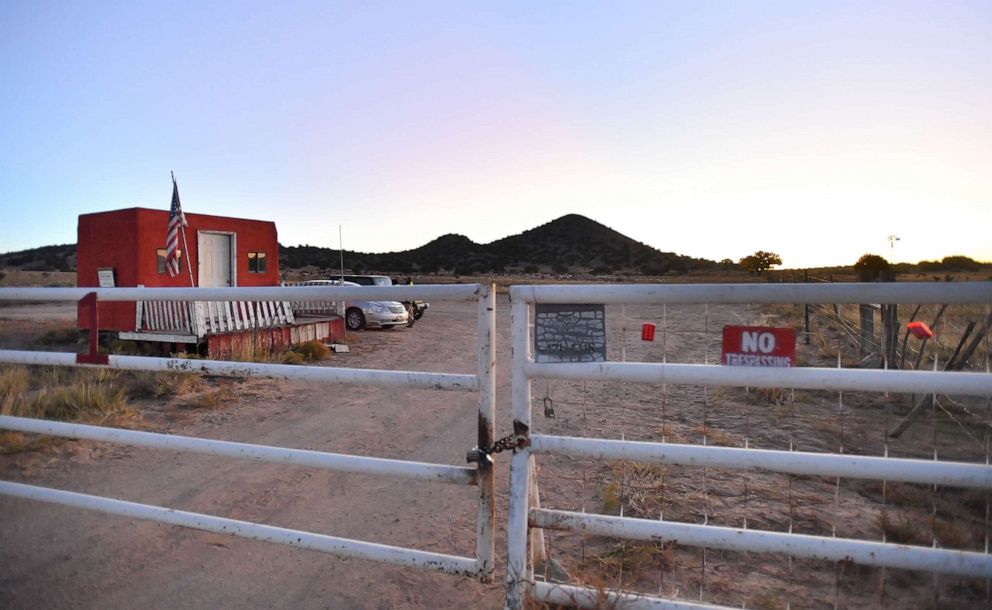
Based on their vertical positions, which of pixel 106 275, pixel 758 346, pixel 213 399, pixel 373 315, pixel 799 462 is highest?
pixel 106 275

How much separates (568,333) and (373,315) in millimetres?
16934

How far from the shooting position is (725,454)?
2232 millimetres

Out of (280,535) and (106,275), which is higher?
(106,275)

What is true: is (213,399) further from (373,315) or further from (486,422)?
(373,315)

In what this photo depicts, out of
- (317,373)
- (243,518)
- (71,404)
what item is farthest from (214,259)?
(317,373)

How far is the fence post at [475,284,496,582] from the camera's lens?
2.43 meters

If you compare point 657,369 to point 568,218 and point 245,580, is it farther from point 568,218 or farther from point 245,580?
point 568,218

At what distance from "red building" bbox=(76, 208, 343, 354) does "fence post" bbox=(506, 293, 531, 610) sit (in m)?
10.9

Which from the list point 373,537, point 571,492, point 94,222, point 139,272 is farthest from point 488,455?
point 94,222

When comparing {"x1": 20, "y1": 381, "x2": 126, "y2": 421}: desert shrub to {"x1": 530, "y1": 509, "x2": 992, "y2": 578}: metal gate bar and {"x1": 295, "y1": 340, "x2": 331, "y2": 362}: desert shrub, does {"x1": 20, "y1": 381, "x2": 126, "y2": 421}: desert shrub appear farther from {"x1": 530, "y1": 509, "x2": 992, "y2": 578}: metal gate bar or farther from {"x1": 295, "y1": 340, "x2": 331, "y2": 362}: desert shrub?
{"x1": 530, "y1": 509, "x2": 992, "y2": 578}: metal gate bar

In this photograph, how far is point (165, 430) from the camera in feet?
21.9

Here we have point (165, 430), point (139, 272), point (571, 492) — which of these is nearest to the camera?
point (571, 492)

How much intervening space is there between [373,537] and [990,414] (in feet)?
20.6

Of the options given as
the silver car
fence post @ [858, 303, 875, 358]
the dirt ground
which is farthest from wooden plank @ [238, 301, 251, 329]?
fence post @ [858, 303, 875, 358]
